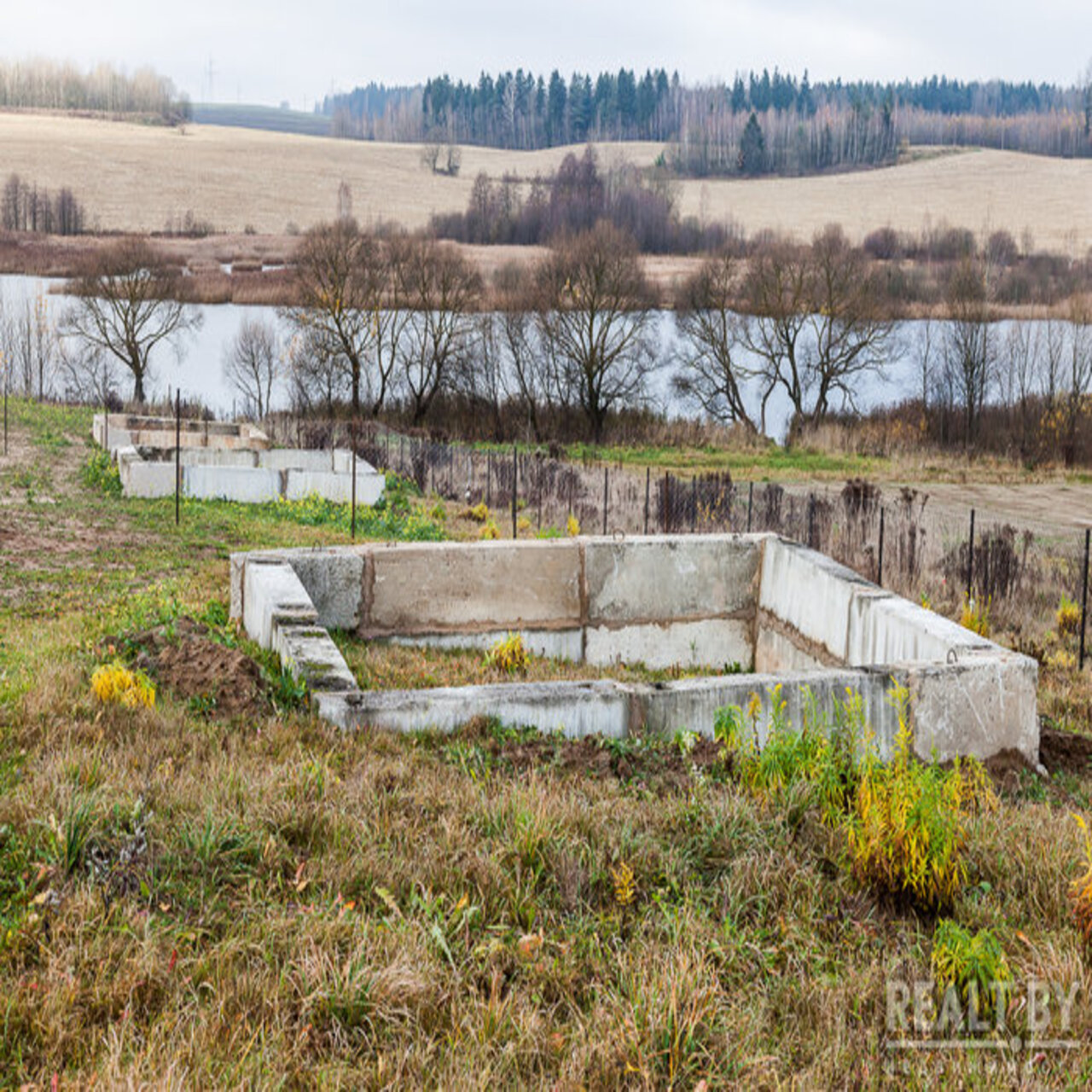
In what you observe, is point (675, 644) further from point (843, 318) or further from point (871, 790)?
point (843, 318)

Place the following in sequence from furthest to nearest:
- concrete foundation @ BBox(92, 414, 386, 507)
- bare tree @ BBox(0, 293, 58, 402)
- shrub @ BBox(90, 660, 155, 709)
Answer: bare tree @ BBox(0, 293, 58, 402) < concrete foundation @ BBox(92, 414, 386, 507) < shrub @ BBox(90, 660, 155, 709)

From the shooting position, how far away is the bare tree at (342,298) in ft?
148

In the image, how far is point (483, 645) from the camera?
9.77 metres

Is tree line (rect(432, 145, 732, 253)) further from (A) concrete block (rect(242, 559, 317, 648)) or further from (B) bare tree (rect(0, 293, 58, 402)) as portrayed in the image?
(A) concrete block (rect(242, 559, 317, 648))

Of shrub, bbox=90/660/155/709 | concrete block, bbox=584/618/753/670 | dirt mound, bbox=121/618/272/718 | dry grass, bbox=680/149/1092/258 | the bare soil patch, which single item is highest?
dry grass, bbox=680/149/1092/258

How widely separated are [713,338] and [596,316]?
4893mm

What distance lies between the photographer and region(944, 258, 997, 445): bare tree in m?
41.9

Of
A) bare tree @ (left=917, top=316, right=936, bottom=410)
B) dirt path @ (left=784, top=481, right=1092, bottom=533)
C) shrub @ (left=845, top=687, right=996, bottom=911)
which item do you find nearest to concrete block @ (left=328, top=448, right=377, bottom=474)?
dirt path @ (left=784, top=481, right=1092, bottom=533)

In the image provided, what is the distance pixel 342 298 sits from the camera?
4553 cm

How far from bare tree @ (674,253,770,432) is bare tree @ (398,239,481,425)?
897 cm

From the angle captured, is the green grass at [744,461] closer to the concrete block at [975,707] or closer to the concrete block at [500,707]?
the concrete block at [975,707]

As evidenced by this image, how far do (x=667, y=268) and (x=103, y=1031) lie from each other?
67423 mm

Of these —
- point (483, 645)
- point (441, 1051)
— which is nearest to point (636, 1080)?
point (441, 1051)

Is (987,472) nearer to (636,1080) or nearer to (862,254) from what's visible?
(862,254)
